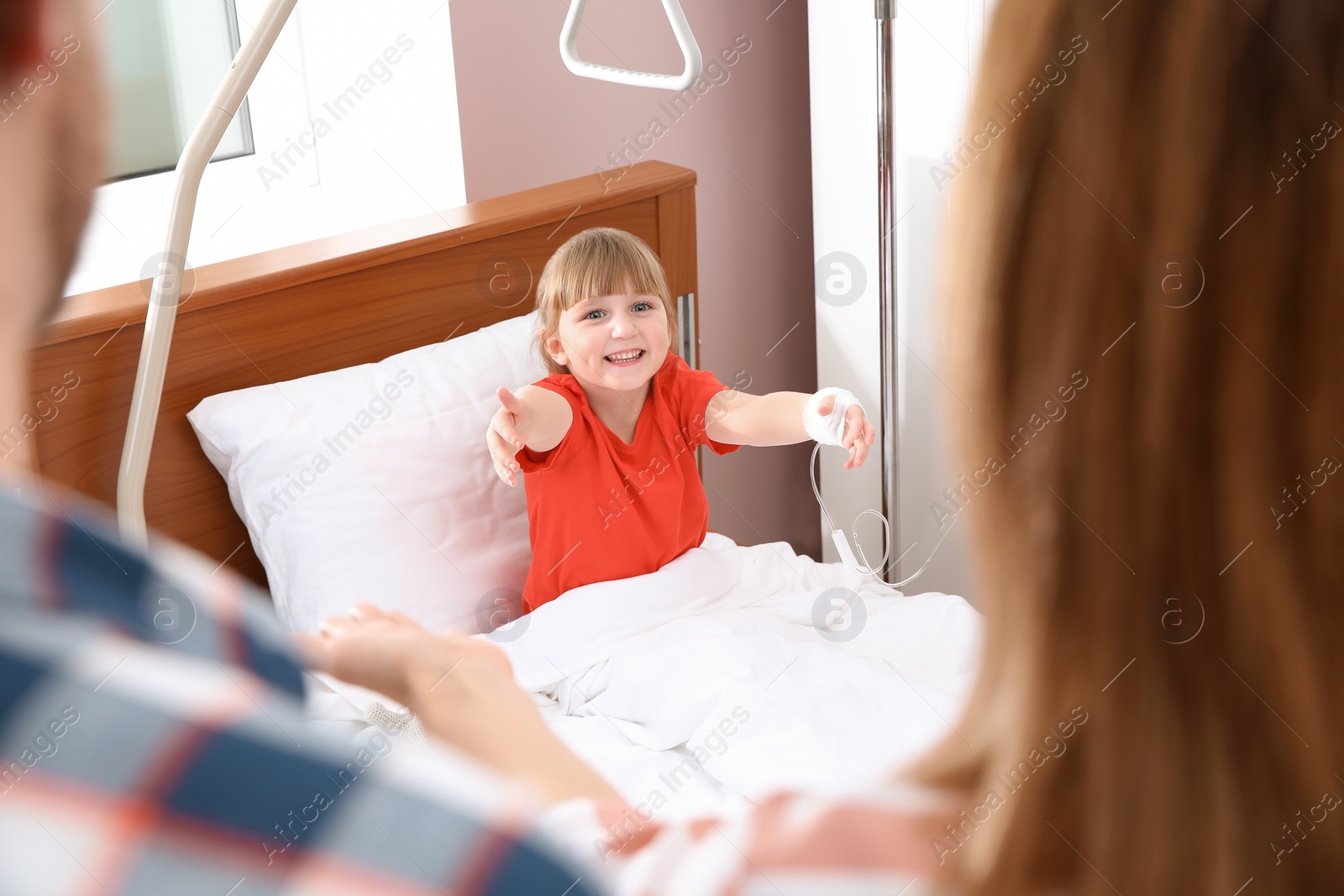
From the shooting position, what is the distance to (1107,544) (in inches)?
13.2

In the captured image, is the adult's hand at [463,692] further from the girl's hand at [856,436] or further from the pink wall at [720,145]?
the pink wall at [720,145]

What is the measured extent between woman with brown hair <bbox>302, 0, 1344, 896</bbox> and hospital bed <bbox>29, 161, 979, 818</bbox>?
829 millimetres

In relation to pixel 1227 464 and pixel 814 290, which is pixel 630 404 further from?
pixel 1227 464

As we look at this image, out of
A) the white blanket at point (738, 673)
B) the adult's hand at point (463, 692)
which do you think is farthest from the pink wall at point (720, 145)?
the adult's hand at point (463, 692)

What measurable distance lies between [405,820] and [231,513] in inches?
55.7

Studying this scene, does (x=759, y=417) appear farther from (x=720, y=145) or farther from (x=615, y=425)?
(x=720, y=145)

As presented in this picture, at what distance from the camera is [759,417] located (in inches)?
66.1

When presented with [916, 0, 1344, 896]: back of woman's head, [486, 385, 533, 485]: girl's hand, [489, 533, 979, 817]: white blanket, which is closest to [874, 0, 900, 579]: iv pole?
[489, 533, 979, 817]: white blanket

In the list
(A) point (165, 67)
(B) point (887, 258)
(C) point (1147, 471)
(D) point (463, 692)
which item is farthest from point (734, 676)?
(A) point (165, 67)

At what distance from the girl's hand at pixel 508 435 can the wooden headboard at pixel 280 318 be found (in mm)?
289

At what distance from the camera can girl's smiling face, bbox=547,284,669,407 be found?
159 cm

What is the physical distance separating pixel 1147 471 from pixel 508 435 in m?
1.18

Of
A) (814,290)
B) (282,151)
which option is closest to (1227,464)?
(282,151)

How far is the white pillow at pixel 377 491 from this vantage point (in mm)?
1445
